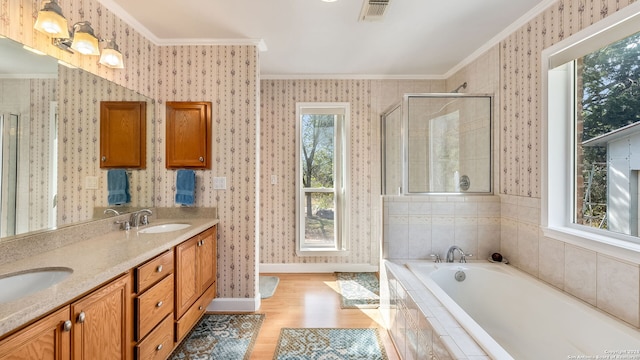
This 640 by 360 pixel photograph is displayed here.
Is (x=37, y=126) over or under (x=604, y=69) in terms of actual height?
under

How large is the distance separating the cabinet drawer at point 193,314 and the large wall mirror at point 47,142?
930mm

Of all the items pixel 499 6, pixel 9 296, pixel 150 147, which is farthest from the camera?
pixel 150 147

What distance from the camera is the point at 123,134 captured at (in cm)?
217

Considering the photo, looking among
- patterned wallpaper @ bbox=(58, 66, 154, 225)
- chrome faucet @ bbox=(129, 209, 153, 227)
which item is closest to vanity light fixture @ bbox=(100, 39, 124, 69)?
patterned wallpaper @ bbox=(58, 66, 154, 225)

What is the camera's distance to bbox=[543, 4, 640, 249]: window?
1.52 meters

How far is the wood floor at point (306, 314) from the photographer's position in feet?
6.75

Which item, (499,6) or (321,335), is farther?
(321,335)

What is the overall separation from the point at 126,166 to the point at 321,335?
203 centimetres

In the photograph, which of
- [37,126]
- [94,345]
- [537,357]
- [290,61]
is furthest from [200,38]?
[537,357]

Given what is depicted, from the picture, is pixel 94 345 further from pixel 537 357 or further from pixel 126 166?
pixel 537 357

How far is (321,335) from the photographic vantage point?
2.12 meters

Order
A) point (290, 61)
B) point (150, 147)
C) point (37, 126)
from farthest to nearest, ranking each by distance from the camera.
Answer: point (290, 61) → point (150, 147) → point (37, 126)

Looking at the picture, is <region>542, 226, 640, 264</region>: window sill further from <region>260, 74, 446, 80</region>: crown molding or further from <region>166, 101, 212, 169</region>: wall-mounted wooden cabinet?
<region>166, 101, 212, 169</region>: wall-mounted wooden cabinet

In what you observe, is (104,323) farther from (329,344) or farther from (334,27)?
(334,27)
